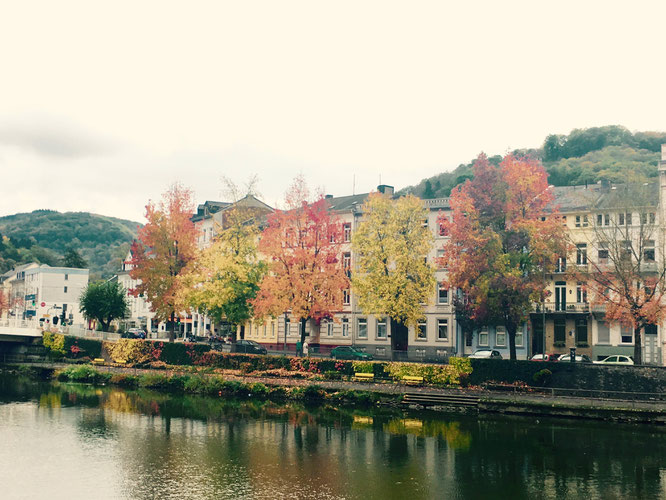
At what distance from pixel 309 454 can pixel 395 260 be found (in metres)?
27.0

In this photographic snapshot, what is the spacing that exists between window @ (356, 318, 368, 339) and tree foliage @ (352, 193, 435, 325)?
46.6ft

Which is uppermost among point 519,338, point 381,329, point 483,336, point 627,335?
point 381,329

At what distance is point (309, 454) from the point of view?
107 ft

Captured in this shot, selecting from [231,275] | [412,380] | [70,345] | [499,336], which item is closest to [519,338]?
[499,336]

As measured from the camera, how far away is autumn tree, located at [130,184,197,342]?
214 ft

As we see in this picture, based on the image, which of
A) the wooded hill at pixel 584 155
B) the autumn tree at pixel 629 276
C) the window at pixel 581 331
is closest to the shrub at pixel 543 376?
the autumn tree at pixel 629 276

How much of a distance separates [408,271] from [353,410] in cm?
1489

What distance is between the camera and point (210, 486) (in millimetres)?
26047

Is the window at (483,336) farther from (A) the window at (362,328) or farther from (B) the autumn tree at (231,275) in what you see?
(B) the autumn tree at (231,275)

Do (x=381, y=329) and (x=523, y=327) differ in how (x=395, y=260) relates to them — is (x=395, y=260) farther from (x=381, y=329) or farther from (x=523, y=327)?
(x=523, y=327)

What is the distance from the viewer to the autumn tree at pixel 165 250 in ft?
214

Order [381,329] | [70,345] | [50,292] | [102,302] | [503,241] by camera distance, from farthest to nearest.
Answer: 1. [50,292]
2. [102,302]
3. [381,329]
4. [70,345]
5. [503,241]

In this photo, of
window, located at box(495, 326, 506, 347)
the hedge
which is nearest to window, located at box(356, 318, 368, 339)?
window, located at box(495, 326, 506, 347)

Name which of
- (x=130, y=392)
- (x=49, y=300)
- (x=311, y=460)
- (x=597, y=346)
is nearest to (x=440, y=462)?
(x=311, y=460)
